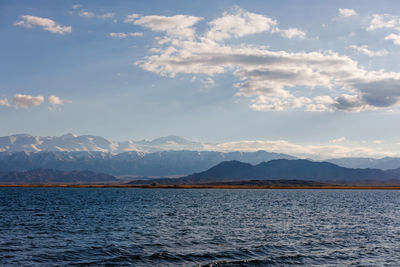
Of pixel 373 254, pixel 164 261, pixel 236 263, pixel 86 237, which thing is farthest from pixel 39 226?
pixel 373 254

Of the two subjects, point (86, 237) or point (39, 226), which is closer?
point (86, 237)

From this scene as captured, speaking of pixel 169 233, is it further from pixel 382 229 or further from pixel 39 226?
pixel 382 229

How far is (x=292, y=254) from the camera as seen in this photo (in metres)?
39.4

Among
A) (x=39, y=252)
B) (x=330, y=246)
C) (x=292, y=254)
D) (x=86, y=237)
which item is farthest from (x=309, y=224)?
(x=39, y=252)

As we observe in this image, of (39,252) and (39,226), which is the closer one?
(39,252)

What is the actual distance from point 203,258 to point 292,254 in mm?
10010

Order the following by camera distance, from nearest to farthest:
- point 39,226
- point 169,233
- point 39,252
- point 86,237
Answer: point 39,252, point 86,237, point 169,233, point 39,226

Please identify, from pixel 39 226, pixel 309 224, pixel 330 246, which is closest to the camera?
pixel 330 246

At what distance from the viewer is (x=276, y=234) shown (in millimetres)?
51625

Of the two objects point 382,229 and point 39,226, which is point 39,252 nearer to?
point 39,226

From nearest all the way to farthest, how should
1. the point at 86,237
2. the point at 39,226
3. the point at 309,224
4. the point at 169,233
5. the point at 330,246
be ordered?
1. the point at 330,246
2. the point at 86,237
3. the point at 169,233
4. the point at 39,226
5. the point at 309,224

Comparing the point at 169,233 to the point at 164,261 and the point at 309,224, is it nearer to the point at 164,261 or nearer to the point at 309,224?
the point at 164,261

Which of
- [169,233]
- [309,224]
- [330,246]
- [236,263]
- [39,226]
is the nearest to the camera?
[236,263]

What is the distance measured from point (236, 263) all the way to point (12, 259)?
843 inches
